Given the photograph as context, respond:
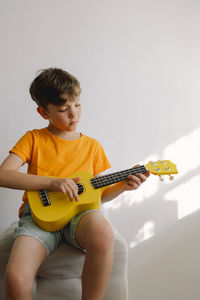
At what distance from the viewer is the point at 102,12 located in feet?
5.41

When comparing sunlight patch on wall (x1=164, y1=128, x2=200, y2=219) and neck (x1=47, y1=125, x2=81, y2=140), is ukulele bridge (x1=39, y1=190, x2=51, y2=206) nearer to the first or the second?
neck (x1=47, y1=125, x2=81, y2=140)

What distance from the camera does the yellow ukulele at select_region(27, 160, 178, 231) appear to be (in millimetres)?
972

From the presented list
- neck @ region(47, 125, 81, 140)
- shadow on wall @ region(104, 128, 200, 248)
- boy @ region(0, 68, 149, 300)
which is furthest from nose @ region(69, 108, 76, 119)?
shadow on wall @ region(104, 128, 200, 248)

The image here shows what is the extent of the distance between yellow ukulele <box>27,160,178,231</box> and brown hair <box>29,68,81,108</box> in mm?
327

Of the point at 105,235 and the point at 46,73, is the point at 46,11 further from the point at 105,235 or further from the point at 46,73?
the point at 105,235

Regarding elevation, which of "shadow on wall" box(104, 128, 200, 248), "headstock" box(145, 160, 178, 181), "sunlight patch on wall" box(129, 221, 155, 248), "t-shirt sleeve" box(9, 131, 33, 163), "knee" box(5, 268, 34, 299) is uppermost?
"t-shirt sleeve" box(9, 131, 33, 163)

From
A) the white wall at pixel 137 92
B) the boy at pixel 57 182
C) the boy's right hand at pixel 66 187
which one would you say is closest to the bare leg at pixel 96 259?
the boy at pixel 57 182

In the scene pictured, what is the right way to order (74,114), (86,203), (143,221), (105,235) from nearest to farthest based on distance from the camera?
1. (105,235)
2. (86,203)
3. (74,114)
4. (143,221)

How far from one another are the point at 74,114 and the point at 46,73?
0.22 m

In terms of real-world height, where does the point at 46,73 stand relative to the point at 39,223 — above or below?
above

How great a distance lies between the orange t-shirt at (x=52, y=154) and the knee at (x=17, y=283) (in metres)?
0.33

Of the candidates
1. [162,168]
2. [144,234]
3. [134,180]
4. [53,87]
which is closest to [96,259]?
[134,180]

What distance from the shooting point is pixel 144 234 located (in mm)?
1683

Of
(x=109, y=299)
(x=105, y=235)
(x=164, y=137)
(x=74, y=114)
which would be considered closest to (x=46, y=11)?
(x=74, y=114)
